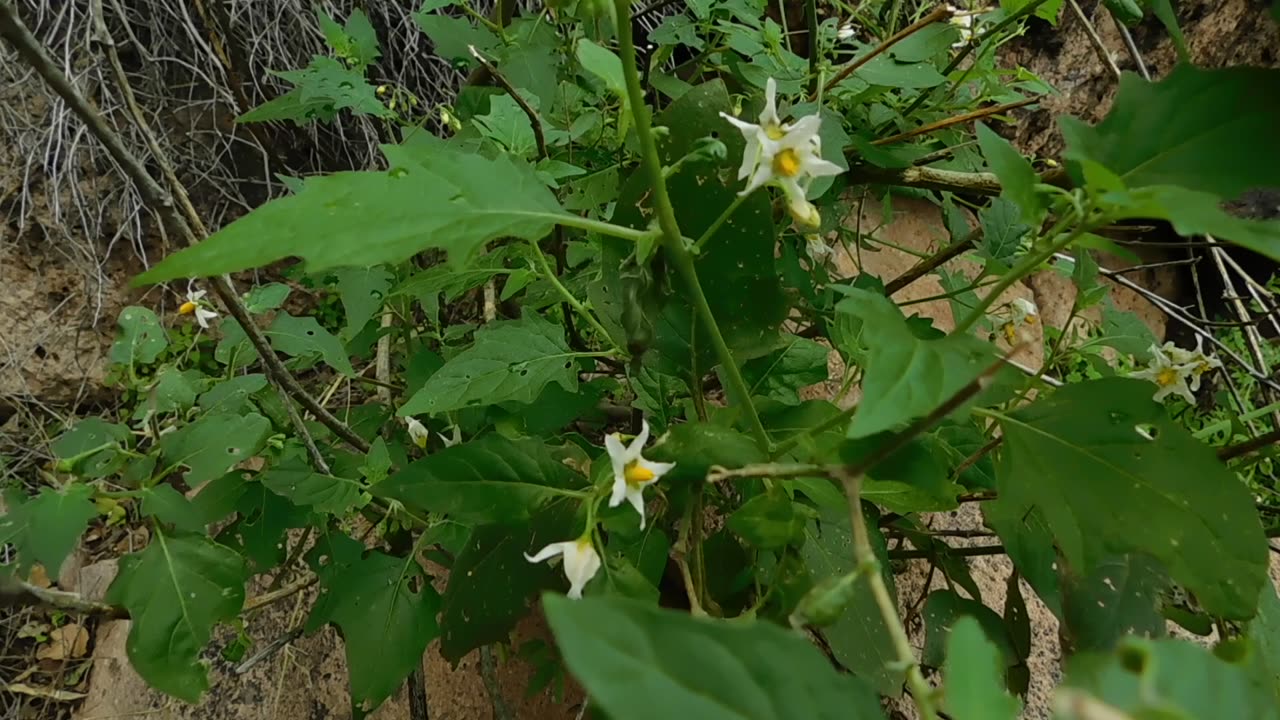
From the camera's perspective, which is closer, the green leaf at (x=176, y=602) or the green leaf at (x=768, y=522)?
the green leaf at (x=768, y=522)

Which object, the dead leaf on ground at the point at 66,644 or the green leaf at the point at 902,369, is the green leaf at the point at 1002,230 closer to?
the green leaf at the point at 902,369

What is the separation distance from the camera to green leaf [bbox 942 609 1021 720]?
277mm

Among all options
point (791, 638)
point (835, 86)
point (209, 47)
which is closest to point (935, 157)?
point (835, 86)

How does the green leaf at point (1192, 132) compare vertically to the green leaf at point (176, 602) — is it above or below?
above

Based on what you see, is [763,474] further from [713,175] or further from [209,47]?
[209,47]

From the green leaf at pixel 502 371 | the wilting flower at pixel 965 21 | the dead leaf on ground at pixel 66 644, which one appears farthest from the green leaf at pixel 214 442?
the dead leaf on ground at pixel 66 644

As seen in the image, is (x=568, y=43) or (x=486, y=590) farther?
(x=568, y=43)

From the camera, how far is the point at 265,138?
70.4 inches

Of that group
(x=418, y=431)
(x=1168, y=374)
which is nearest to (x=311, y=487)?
(x=418, y=431)

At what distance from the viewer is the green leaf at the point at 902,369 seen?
1.27 ft

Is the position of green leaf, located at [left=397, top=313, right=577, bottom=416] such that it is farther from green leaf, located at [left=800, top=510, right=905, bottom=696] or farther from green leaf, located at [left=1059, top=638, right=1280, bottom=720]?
green leaf, located at [left=1059, top=638, right=1280, bottom=720]

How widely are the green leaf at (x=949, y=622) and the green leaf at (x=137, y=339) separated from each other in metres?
1.02

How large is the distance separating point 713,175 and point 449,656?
557 millimetres

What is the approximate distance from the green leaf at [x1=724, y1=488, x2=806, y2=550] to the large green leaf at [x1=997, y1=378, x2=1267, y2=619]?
7.8 inches
